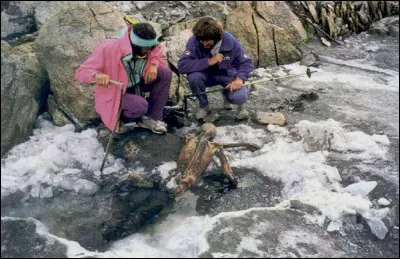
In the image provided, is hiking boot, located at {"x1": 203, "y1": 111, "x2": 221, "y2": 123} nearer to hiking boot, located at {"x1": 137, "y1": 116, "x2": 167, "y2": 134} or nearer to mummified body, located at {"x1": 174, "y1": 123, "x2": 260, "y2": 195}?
mummified body, located at {"x1": 174, "y1": 123, "x2": 260, "y2": 195}

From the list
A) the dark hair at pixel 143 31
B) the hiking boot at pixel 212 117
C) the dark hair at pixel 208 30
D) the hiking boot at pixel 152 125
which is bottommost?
the hiking boot at pixel 212 117

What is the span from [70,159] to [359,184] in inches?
135

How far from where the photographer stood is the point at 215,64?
5.98 meters

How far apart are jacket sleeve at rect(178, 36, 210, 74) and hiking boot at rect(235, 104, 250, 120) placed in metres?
0.90

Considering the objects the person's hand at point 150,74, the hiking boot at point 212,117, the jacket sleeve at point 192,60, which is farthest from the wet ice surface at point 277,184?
the person's hand at point 150,74

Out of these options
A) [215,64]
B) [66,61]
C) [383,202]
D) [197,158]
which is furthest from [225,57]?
[383,202]

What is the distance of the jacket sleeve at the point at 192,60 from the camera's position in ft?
19.2

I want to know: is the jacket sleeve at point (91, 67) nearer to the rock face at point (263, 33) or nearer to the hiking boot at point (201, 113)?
the hiking boot at point (201, 113)

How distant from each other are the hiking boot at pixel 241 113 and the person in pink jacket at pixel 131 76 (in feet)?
4.05

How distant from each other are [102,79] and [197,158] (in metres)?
1.45

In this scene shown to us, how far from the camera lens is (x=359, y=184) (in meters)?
4.64

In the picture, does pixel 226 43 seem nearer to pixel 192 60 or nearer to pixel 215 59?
pixel 215 59

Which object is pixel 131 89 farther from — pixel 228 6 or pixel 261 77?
pixel 228 6

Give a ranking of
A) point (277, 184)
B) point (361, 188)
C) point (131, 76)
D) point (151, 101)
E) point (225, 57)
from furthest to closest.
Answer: point (225, 57)
point (151, 101)
point (131, 76)
point (277, 184)
point (361, 188)
